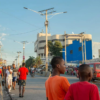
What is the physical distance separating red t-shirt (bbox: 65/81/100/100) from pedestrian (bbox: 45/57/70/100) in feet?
1.03

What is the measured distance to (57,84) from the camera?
299cm

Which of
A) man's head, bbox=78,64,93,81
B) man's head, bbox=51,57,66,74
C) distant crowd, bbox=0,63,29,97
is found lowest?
distant crowd, bbox=0,63,29,97

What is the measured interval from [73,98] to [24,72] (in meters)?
7.30

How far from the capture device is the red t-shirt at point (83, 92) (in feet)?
8.33

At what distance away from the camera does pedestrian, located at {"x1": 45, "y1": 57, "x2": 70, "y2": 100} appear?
2.97 m

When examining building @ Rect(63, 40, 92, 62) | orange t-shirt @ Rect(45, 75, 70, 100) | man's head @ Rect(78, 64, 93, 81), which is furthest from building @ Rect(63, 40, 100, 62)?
man's head @ Rect(78, 64, 93, 81)

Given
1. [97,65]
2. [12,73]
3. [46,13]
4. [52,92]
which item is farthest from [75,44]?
[52,92]

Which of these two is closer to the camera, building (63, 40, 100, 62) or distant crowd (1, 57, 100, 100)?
distant crowd (1, 57, 100, 100)

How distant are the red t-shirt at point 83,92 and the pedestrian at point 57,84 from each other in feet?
1.03

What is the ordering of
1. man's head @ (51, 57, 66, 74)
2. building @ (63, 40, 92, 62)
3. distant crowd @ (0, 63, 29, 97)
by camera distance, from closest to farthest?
man's head @ (51, 57, 66, 74) → distant crowd @ (0, 63, 29, 97) → building @ (63, 40, 92, 62)

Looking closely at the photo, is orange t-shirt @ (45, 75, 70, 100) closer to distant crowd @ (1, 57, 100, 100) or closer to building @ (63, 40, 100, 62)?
distant crowd @ (1, 57, 100, 100)

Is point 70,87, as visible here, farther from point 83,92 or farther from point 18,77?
point 18,77

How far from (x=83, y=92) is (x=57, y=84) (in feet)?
1.75

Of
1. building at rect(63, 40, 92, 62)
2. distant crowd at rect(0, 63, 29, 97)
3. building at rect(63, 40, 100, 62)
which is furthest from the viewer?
building at rect(63, 40, 92, 62)
